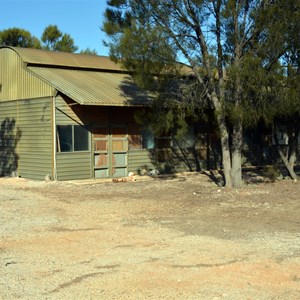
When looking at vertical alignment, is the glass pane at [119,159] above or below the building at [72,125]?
below

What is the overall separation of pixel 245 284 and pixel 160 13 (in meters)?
9.96

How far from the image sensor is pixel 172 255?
7.03 m

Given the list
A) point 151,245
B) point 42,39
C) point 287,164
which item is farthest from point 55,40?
Result: point 151,245

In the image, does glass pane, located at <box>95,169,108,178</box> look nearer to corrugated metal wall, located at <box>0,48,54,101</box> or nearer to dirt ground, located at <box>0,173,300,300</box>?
corrugated metal wall, located at <box>0,48,54,101</box>

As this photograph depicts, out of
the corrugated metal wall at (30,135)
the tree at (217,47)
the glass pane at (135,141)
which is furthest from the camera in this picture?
the glass pane at (135,141)

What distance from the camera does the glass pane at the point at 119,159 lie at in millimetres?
19342

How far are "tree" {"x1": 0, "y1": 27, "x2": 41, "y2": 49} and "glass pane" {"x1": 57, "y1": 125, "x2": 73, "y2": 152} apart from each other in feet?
68.1

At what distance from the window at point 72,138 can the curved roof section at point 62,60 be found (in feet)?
10.9

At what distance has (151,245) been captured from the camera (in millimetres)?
7723

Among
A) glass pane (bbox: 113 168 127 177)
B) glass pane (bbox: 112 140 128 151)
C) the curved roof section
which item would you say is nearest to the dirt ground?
glass pane (bbox: 113 168 127 177)

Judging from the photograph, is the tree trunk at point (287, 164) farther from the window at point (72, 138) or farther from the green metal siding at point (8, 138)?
the green metal siding at point (8, 138)

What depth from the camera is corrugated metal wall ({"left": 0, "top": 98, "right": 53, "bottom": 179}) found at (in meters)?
18.0

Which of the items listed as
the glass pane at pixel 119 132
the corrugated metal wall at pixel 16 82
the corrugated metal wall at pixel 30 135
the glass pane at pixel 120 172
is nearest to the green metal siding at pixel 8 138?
the corrugated metal wall at pixel 30 135

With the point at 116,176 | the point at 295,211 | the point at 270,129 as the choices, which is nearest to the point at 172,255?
the point at 295,211
